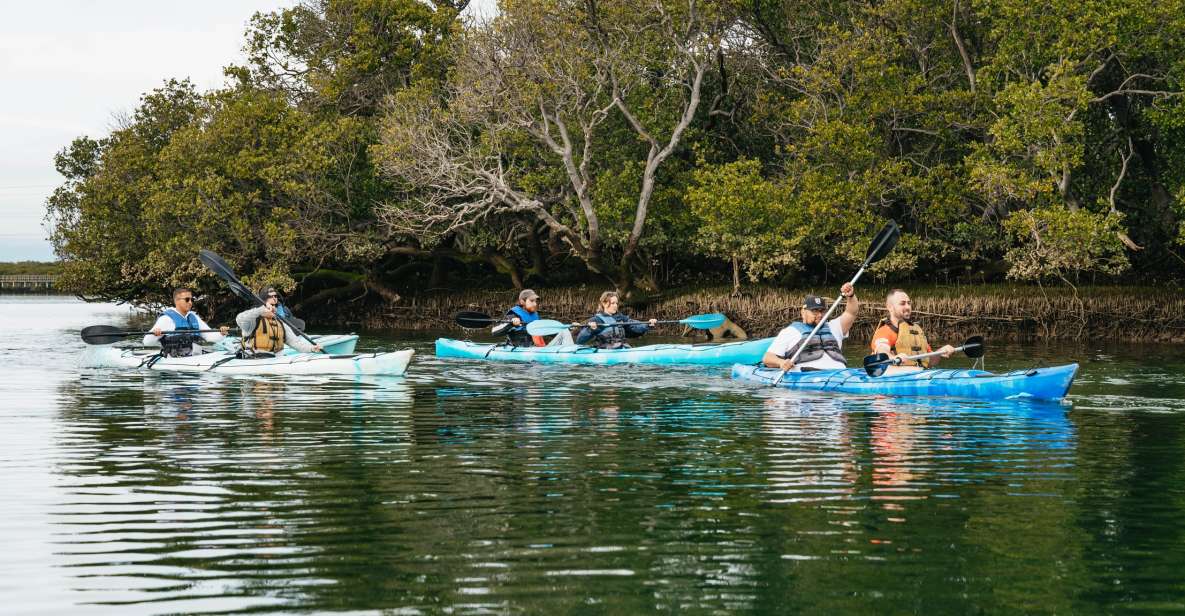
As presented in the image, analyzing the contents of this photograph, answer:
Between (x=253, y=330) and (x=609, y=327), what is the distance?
6108 mm

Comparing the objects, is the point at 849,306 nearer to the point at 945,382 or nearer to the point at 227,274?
the point at 945,382

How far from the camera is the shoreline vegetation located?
30.0 meters

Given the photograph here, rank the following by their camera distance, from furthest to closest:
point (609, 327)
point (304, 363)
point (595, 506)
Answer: point (609, 327) < point (304, 363) < point (595, 506)

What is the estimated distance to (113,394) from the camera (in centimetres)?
1756

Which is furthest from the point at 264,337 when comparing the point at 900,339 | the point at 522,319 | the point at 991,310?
the point at 991,310

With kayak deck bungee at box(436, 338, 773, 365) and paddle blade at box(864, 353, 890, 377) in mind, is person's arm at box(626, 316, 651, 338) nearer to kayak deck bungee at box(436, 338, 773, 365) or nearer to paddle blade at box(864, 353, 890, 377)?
kayak deck bungee at box(436, 338, 773, 365)

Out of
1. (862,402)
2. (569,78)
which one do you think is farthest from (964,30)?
(862,402)

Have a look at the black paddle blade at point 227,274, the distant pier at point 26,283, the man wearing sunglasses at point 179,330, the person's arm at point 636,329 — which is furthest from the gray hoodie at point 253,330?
the distant pier at point 26,283

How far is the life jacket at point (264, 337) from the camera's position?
68.5 feet


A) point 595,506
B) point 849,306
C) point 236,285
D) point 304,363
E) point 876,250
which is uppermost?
point 876,250

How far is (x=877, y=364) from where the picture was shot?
626 inches

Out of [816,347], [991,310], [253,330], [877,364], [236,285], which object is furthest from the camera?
[991,310]

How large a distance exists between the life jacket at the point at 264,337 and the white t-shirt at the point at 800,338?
27.9ft

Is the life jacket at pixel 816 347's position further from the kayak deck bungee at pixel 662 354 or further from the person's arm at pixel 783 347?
the kayak deck bungee at pixel 662 354
